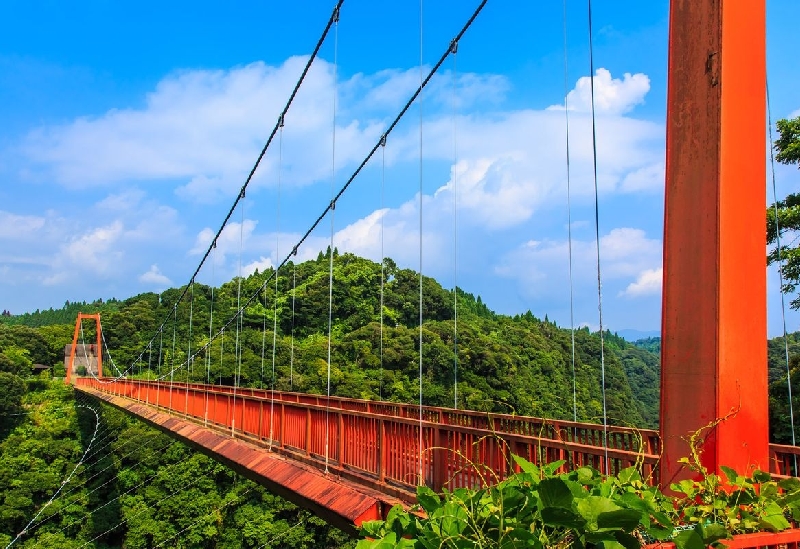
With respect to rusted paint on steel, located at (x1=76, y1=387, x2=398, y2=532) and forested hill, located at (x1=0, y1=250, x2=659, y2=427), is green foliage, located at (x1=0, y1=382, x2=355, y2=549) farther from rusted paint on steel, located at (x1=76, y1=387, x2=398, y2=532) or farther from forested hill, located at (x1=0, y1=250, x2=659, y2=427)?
rusted paint on steel, located at (x1=76, y1=387, x2=398, y2=532)

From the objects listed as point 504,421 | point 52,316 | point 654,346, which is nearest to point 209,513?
point 504,421

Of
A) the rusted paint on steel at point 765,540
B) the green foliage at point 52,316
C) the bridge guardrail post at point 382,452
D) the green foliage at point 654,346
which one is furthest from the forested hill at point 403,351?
the green foliage at point 52,316

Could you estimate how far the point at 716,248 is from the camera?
3.09 meters

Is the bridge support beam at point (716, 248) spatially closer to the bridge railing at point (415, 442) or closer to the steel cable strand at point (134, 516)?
the bridge railing at point (415, 442)

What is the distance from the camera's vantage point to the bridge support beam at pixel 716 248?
10.1 feet

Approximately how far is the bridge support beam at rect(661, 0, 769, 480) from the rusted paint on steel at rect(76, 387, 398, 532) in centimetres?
221

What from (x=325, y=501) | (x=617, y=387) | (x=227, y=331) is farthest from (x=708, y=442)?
(x=227, y=331)

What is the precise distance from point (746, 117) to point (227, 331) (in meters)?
31.0

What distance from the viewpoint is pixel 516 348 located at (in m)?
23.0

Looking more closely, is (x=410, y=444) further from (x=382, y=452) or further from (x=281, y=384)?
(x=281, y=384)

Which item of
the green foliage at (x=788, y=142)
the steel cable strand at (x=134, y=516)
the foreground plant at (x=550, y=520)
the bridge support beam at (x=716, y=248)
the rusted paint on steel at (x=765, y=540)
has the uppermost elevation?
the green foliage at (x=788, y=142)

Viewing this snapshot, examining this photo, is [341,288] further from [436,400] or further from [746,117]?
[746,117]

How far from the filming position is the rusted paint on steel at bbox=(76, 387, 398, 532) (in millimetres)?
4797

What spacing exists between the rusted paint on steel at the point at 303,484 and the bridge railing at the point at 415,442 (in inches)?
9.0
